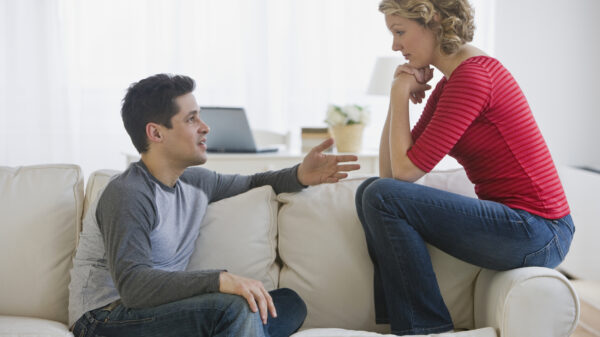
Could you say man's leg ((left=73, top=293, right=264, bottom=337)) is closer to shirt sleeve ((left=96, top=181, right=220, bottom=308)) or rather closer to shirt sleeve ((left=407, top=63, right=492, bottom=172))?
shirt sleeve ((left=96, top=181, right=220, bottom=308))

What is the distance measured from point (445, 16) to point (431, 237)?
615mm

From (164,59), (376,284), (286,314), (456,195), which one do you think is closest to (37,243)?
(286,314)

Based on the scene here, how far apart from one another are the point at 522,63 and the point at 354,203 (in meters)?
2.77

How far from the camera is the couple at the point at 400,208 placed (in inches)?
62.6

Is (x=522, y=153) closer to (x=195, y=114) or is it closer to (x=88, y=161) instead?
(x=195, y=114)

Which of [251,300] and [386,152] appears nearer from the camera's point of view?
[251,300]

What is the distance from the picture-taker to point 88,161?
4.45 m

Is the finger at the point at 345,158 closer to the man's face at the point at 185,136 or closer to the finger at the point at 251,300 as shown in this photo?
the man's face at the point at 185,136

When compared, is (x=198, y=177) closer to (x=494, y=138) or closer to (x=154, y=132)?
(x=154, y=132)

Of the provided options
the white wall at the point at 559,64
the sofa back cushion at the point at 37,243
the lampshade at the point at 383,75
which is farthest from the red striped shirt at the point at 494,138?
the white wall at the point at 559,64

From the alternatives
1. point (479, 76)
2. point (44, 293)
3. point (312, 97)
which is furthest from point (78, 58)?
point (479, 76)

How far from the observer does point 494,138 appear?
5.79 ft

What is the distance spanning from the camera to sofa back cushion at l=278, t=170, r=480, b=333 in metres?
1.88

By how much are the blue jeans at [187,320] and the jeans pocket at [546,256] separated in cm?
67
